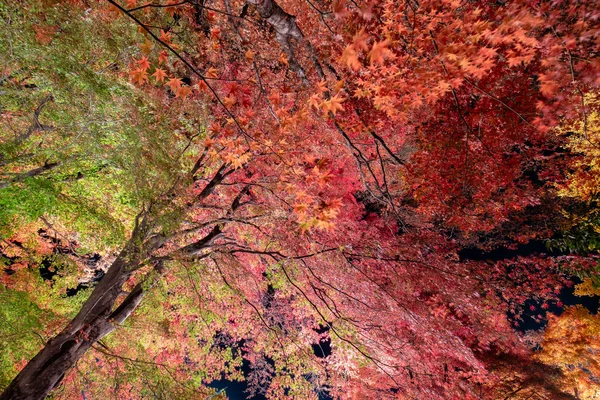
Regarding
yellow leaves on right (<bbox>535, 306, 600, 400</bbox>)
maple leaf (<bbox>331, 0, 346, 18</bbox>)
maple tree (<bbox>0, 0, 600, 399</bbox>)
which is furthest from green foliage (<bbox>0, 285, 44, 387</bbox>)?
yellow leaves on right (<bbox>535, 306, 600, 400</bbox>)

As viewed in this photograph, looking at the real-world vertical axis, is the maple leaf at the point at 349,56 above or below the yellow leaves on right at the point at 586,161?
below

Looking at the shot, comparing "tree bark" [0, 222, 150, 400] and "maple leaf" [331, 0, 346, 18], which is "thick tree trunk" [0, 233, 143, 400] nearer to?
"tree bark" [0, 222, 150, 400]

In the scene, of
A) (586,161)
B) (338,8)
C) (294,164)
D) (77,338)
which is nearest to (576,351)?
(586,161)

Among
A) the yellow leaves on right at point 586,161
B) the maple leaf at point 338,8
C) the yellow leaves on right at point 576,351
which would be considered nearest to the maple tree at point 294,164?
the maple leaf at point 338,8

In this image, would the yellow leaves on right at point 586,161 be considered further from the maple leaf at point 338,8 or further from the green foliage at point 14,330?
the green foliage at point 14,330

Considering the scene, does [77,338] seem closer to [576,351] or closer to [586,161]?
[586,161]
